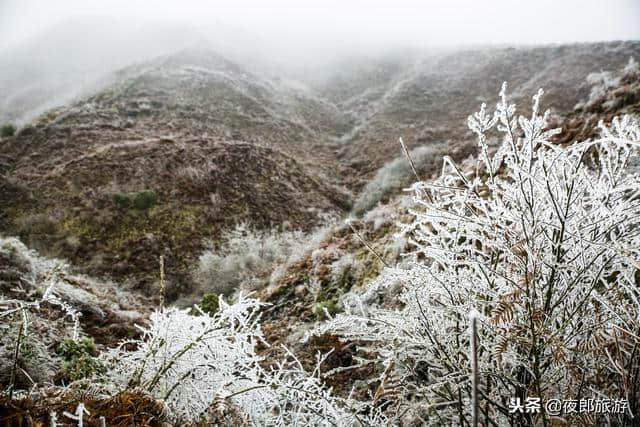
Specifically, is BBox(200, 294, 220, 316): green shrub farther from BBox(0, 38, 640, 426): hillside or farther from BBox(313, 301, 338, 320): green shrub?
BBox(313, 301, 338, 320): green shrub

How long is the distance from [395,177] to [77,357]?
9506 millimetres

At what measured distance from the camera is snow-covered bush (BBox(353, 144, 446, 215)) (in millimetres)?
10055

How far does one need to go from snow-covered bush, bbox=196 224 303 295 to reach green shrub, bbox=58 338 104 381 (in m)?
2.68

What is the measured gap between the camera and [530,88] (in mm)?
17188

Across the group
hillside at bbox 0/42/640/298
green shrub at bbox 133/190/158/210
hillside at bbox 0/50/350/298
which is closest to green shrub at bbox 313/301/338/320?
hillside at bbox 0/42/640/298

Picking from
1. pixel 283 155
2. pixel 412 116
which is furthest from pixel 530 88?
pixel 283 155

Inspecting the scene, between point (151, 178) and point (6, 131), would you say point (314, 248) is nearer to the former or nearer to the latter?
point (151, 178)

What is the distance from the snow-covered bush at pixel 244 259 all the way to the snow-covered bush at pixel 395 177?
101 inches

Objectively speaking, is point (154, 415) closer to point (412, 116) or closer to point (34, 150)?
point (34, 150)

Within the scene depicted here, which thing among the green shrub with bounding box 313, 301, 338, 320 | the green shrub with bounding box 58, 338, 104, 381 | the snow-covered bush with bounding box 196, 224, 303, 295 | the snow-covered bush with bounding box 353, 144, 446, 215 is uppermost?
the green shrub with bounding box 58, 338, 104, 381

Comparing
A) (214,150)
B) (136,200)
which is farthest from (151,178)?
(214,150)

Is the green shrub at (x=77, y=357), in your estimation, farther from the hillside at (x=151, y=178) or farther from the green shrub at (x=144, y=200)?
the green shrub at (x=144, y=200)

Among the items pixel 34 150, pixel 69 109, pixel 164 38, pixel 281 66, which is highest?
pixel 164 38

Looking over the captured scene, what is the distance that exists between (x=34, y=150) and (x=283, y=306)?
1214cm
